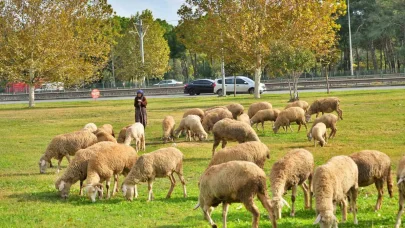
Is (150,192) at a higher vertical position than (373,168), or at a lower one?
lower

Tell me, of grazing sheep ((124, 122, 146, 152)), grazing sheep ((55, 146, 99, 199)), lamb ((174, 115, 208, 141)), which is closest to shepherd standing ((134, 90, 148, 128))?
lamb ((174, 115, 208, 141))

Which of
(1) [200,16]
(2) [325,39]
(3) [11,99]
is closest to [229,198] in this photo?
(2) [325,39]

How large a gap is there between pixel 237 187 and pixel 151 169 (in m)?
3.65

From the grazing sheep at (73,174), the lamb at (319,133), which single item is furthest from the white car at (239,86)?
the grazing sheep at (73,174)

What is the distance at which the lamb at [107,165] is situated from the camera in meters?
13.0

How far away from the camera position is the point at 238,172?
9.75 meters

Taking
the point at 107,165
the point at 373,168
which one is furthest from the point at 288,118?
the point at 373,168

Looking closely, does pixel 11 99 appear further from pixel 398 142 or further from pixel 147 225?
pixel 147 225

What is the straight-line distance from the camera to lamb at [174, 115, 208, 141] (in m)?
21.9

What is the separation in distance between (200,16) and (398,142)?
111ft

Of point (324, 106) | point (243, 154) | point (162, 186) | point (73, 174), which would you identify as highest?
point (324, 106)

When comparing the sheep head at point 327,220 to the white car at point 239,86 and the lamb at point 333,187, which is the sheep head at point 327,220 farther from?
the white car at point 239,86

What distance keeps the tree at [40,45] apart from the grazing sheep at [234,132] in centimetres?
3064

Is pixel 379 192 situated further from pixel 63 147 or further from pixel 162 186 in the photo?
pixel 63 147
